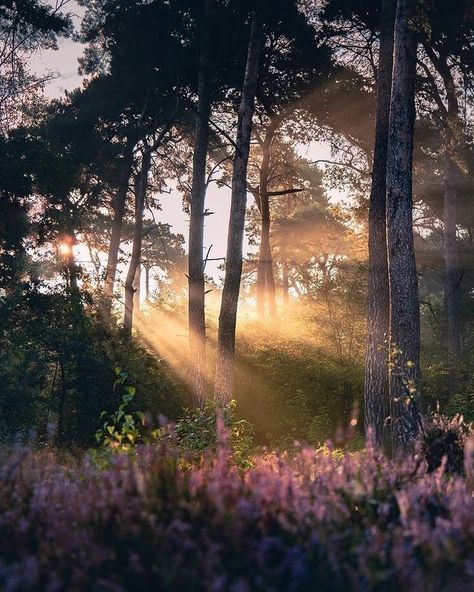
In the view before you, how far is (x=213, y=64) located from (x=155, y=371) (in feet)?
28.4

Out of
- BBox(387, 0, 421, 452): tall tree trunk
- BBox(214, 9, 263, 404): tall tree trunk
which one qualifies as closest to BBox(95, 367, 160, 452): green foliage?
BBox(387, 0, 421, 452): tall tree trunk

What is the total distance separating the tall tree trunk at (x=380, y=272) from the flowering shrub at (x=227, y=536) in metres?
7.54

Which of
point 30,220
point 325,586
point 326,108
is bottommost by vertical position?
point 325,586

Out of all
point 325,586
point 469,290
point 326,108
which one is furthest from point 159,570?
point 469,290

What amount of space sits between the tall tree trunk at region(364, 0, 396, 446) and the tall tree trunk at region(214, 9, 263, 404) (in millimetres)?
3177

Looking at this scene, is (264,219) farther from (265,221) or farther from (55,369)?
(55,369)

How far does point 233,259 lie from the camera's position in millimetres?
12703

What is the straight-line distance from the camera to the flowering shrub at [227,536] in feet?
6.85

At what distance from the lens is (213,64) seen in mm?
14852

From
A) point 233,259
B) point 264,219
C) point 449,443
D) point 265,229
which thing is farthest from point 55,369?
point 449,443

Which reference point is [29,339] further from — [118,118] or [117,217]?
[118,118]

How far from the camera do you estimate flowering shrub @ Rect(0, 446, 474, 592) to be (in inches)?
82.2

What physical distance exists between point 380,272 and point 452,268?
35.4 feet

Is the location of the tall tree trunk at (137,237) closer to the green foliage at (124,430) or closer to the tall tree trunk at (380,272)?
the tall tree trunk at (380,272)
